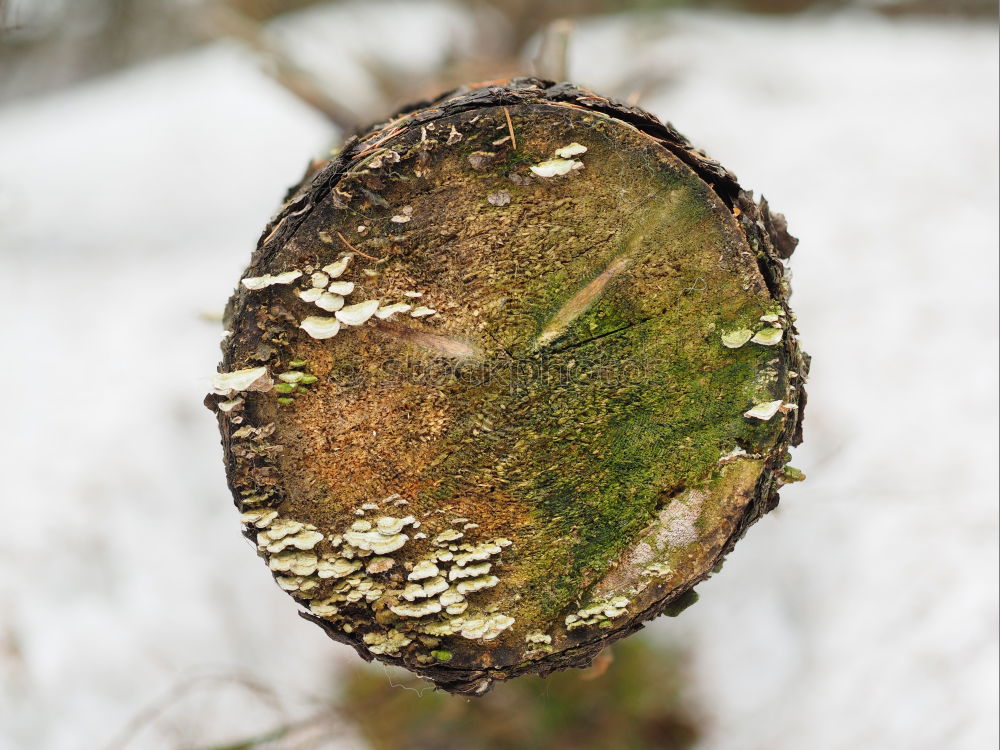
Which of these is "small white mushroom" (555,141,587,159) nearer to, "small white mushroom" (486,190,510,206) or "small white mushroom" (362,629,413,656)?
"small white mushroom" (486,190,510,206)

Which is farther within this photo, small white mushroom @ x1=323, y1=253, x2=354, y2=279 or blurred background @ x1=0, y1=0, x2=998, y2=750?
blurred background @ x1=0, y1=0, x2=998, y2=750

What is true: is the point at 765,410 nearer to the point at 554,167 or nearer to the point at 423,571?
the point at 554,167

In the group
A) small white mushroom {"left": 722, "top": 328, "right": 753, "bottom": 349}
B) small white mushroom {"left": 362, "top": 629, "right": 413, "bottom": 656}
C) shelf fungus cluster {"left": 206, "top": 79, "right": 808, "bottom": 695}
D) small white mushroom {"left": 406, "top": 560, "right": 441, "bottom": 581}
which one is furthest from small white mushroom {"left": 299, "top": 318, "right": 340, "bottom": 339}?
small white mushroom {"left": 722, "top": 328, "right": 753, "bottom": 349}

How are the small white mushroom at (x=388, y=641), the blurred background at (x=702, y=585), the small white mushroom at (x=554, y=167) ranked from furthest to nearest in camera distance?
the blurred background at (x=702, y=585), the small white mushroom at (x=388, y=641), the small white mushroom at (x=554, y=167)

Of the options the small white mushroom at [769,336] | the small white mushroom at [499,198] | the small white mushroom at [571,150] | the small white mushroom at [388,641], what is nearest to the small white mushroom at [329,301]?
the small white mushroom at [499,198]

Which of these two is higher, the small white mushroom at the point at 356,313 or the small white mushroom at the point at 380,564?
the small white mushroom at the point at 356,313

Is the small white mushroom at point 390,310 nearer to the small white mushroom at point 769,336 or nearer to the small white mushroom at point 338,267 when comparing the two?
the small white mushroom at point 338,267

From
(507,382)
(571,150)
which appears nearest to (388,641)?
(507,382)
